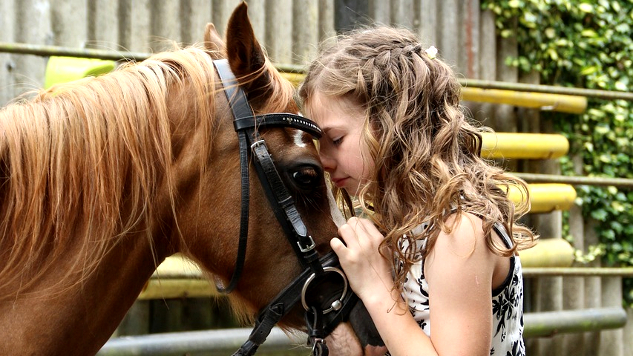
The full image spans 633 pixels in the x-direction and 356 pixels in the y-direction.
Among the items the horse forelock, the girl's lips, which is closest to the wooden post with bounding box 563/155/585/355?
the girl's lips

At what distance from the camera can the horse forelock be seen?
1.83 m

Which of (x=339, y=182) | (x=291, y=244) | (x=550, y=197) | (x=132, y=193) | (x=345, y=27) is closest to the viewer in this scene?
(x=132, y=193)

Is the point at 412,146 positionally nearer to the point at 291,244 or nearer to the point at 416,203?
the point at 416,203

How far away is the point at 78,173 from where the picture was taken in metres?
1.85

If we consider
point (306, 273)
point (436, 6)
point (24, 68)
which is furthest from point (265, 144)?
point (436, 6)

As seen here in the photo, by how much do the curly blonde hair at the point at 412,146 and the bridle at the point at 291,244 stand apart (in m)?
0.17

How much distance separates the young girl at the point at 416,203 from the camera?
1.78 m

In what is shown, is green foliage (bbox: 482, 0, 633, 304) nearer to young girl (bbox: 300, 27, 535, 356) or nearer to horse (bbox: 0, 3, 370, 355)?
young girl (bbox: 300, 27, 535, 356)

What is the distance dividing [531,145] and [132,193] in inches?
145

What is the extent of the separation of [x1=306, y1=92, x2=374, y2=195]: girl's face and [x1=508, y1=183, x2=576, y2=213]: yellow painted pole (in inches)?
120

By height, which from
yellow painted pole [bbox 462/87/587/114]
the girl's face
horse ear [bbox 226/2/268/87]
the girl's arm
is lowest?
the girl's arm

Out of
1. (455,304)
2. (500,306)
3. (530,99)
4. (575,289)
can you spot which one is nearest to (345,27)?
(530,99)

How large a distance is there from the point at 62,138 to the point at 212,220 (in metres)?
0.43

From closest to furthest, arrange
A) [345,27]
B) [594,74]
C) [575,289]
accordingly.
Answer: [345,27] → [575,289] → [594,74]
